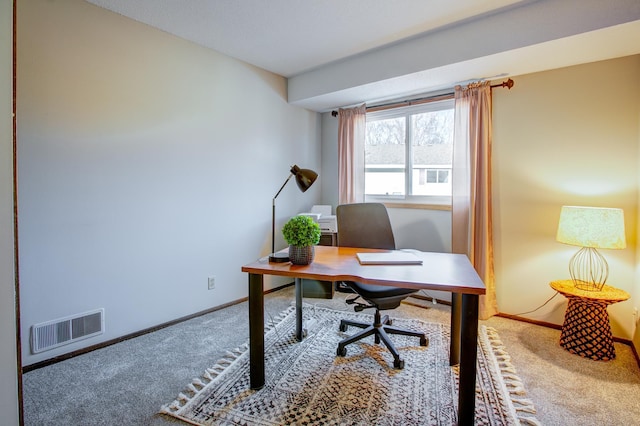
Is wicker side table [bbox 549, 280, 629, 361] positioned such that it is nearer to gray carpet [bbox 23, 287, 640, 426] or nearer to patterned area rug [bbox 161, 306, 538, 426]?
gray carpet [bbox 23, 287, 640, 426]

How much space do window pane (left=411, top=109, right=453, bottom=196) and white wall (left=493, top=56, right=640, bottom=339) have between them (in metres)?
0.50

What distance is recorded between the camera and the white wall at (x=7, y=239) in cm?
110

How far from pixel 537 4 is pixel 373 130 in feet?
6.27

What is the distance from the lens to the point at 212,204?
2959 mm

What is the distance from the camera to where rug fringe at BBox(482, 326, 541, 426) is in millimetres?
1560

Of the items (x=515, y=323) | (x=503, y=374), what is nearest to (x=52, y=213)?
(x=503, y=374)

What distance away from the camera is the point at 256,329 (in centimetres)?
175

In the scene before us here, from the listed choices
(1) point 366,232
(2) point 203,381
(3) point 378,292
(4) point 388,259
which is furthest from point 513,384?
(2) point 203,381

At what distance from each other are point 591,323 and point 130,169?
11.3ft

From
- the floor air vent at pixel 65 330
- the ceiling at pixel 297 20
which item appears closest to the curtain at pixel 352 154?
the ceiling at pixel 297 20

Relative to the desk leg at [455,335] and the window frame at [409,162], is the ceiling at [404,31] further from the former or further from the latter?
the desk leg at [455,335]

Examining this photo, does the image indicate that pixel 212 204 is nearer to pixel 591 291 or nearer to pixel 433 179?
pixel 433 179

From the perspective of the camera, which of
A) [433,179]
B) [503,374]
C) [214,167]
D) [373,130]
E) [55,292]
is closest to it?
[503,374]

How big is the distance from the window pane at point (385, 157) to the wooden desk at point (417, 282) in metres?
1.69
